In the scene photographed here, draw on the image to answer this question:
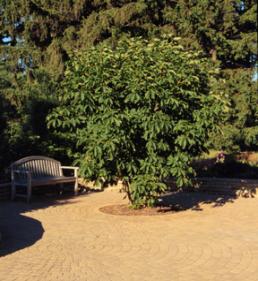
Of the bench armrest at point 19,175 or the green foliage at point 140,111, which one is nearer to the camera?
the green foliage at point 140,111

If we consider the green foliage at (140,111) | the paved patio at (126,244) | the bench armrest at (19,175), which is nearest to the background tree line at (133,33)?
the bench armrest at (19,175)

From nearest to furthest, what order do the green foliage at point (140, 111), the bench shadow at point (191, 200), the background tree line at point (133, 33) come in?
the green foliage at point (140, 111) < the bench shadow at point (191, 200) < the background tree line at point (133, 33)

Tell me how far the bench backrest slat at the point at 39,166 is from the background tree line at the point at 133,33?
25.9ft

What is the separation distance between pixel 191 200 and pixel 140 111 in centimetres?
366

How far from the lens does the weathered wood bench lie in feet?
40.4

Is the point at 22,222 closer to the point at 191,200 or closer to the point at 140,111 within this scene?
the point at 140,111

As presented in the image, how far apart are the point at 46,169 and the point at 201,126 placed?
520 cm

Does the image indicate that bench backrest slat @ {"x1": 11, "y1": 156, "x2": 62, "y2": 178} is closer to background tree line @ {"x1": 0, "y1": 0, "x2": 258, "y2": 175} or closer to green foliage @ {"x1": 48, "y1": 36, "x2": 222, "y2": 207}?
green foliage @ {"x1": 48, "y1": 36, "x2": 222, "y2": 207}

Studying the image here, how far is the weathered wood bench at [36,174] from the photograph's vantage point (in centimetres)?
1231

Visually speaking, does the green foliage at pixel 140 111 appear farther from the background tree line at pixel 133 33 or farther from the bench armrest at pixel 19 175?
the background tree line at pixel 133 33

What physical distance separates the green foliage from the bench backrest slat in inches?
109

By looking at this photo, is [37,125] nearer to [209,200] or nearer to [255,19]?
[209,200]

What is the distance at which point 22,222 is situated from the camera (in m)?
9.59

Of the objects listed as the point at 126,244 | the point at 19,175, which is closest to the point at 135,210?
the point at 126,244
